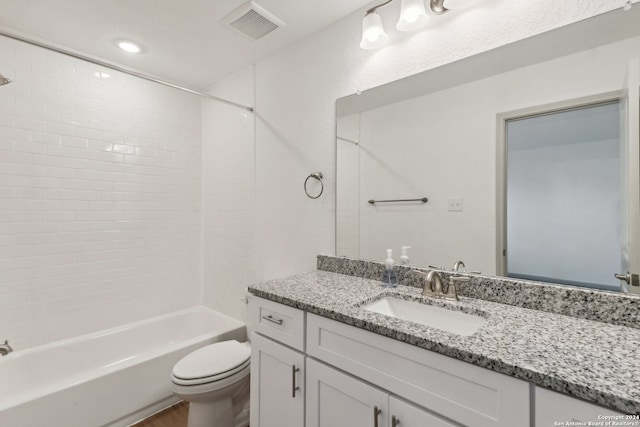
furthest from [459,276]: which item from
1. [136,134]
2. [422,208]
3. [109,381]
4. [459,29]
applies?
[136,134]

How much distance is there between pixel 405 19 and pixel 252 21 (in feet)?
3.04

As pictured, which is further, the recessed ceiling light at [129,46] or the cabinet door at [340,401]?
the recessed ceiling light at [129,46]

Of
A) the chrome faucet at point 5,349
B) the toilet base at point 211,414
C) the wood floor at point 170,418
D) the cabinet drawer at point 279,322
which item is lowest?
the wood floor at point 170,418

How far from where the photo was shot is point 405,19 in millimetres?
1391

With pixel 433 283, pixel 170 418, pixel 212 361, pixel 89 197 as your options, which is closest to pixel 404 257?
pixel 433 283

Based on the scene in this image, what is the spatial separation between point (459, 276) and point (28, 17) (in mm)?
2776

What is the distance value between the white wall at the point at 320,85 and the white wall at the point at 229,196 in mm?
137

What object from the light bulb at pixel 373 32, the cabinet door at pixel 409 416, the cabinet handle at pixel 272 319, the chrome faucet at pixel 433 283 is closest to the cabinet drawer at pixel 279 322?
the cabinet handle at pixel 272 319

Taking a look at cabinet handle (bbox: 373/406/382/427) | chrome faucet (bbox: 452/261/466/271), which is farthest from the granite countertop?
cabinet handle (bbox: 373/406/382/427)

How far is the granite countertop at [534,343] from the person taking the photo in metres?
0.64

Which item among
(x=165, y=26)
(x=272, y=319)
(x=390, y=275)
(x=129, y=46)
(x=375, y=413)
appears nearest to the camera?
(x=375, y=413)

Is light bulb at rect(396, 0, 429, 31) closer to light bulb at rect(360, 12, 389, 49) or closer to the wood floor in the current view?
light bulb at rect(360, 12, 389, 49)

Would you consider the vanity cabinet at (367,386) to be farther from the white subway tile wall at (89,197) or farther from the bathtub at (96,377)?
the white subway tile wall at (89,197)

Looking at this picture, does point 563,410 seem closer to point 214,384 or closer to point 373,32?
point 214,384
